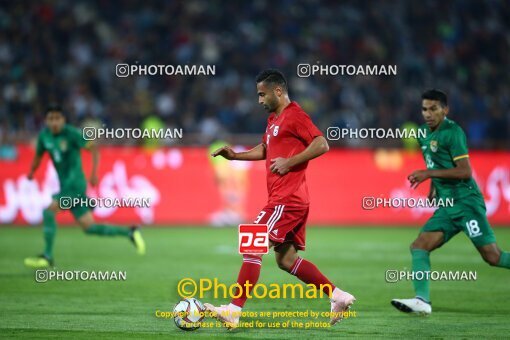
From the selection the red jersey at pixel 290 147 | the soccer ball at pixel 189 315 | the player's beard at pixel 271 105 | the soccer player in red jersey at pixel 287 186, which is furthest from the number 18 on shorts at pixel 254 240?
the player's beard at pixel 271 105

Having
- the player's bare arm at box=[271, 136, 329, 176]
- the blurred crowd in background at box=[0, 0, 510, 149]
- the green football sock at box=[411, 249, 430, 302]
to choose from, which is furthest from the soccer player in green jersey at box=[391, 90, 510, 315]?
the blurred crowd in background at box=[0, 0, 510, 149]

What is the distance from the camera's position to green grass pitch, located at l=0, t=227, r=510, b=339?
8.38 m

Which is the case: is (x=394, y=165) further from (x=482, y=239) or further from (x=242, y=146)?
(x=482, y=239)

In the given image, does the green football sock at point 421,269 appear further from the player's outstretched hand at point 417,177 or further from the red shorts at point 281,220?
the red shorts at point 281,220

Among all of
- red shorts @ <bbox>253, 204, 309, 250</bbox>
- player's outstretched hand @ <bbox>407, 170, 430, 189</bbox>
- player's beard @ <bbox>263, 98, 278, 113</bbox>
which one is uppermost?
player's beard @ <bbox>263, 98, 278, 113</bbox>

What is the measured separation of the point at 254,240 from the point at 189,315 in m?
0.89

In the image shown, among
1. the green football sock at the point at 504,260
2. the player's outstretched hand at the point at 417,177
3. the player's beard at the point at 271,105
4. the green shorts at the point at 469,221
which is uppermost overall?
the player's beard at the point at 271,105

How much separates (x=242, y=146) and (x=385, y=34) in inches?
272

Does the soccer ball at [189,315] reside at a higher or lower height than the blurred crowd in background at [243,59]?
lower

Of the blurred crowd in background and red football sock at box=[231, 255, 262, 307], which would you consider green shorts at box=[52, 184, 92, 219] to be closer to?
red football sock at box=[231, 255, 262, 307]

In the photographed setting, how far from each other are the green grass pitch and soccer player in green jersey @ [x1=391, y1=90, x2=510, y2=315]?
49 cm

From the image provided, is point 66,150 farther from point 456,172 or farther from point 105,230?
point 456,172

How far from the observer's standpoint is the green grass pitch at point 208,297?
27.5ft

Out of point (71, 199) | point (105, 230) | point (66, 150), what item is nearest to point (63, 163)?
point (66, 150)
